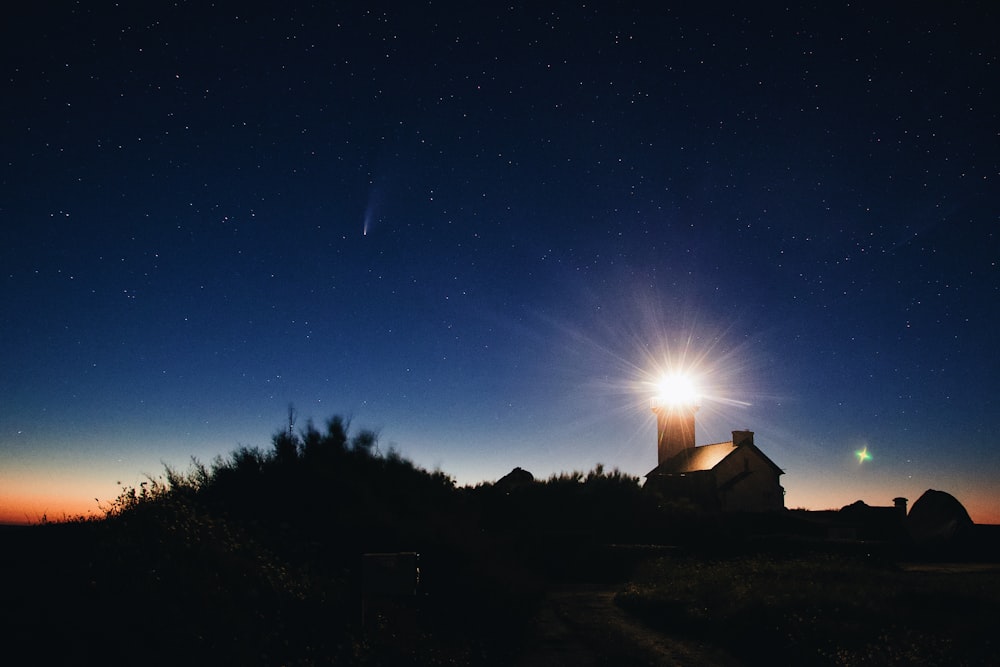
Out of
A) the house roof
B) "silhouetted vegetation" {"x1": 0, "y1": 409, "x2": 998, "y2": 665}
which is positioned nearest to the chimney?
the house roof

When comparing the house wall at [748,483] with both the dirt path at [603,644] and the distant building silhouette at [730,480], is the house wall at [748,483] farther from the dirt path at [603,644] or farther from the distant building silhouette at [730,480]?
the dirt path at [603,644]

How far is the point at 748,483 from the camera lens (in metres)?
47.4

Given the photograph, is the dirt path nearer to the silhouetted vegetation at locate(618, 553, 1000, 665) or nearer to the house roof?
the silhouetted vegetation at locate(618, 553, 1000, 665)

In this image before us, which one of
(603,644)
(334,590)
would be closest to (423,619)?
(334,590)

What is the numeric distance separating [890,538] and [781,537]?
17.8 meters

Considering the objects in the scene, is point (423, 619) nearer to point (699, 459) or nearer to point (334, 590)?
point (334, 590)

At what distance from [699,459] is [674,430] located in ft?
22.1

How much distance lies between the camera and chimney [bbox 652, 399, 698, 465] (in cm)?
5747

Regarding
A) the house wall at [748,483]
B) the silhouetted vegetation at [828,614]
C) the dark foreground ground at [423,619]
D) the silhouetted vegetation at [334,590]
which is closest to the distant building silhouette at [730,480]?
the house wall at [748,483]

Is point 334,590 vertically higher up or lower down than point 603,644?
higher up

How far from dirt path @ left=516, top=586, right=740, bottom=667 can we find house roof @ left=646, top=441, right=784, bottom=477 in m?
34.0

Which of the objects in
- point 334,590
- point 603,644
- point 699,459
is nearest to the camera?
point 334,590

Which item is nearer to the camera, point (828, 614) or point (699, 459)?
point (828, 614)

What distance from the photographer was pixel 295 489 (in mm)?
17031
